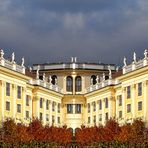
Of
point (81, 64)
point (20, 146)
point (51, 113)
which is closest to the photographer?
point (20, 146)

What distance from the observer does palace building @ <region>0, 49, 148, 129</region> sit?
262 ft

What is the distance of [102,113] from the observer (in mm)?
97250

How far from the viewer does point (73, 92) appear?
108 meters

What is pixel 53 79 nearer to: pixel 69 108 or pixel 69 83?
pixel 69 83

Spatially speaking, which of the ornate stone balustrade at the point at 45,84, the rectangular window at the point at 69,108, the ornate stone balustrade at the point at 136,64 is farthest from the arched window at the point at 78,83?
the ornate stone balustrade at the point at 136,64

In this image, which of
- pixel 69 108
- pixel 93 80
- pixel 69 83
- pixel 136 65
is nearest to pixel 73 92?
pixel 69 83

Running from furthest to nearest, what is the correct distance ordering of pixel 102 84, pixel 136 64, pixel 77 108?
1. pixel 77 108
2. pixel 102 84
3. pixel 136 64

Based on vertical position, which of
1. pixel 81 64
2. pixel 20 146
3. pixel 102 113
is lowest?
pixel 20 146

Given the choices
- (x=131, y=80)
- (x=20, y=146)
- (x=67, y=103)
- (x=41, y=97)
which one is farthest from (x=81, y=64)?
(x=20, y=146)

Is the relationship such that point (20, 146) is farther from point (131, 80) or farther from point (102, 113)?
point (102, 113)

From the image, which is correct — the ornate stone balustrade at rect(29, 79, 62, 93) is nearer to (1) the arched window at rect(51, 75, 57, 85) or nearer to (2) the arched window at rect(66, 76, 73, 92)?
(1) the arched window at rect(51, 75, 57, 85)

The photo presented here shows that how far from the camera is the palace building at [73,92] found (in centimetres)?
7988

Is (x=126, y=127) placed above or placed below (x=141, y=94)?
below

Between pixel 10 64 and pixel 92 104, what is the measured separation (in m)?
25.3
